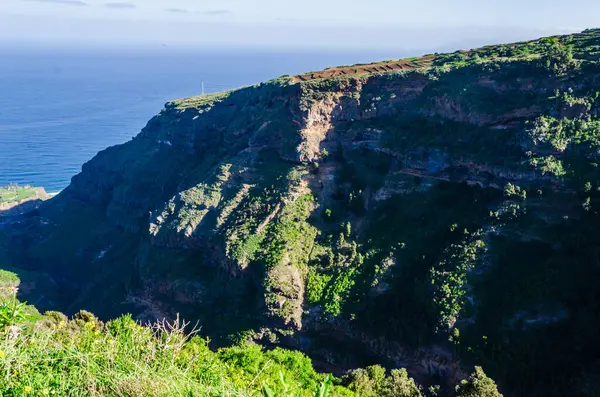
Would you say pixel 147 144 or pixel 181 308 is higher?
pixel 147 144

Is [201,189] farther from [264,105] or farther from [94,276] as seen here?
[94,276]

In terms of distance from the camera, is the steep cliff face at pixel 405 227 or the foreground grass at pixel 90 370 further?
the steep cliff face at pixel 405 227

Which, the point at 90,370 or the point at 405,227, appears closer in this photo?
the point at 90,370

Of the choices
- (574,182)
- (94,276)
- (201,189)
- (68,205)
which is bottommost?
(94,276)

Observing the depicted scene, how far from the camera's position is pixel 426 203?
47156 mm

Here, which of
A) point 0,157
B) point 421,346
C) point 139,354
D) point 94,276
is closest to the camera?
point 139,354

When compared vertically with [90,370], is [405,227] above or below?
below

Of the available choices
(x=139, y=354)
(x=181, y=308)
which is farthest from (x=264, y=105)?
(x=139, y=354)

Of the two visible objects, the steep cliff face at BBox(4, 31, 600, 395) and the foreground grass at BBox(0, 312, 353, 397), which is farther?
the steep cliff face at BBox(4, 31, 600, 395)

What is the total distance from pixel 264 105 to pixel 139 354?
5433 cm

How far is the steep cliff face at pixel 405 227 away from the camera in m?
36.8

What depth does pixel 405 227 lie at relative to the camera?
46438 mm

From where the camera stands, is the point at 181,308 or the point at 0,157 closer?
the point at 181,308

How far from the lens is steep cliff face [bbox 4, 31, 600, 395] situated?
3684cm
